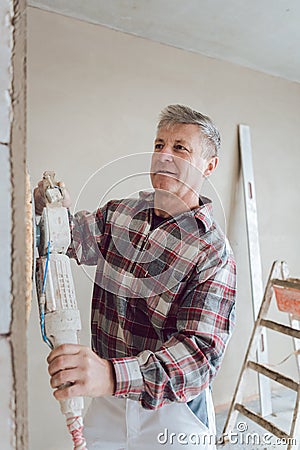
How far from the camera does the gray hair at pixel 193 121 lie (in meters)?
1.24

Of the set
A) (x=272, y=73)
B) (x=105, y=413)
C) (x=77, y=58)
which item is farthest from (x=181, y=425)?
(x=272, y=73)

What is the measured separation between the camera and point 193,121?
1.24 meters

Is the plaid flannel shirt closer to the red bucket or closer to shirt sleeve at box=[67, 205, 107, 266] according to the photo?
shirt sleeve at box=[67, 205, 107, 266]

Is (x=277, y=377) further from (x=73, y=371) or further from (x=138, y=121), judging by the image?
(x=73, y=371)

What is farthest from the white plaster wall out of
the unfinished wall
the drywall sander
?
the unfinished wall

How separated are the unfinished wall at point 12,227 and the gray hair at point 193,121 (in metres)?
0.85

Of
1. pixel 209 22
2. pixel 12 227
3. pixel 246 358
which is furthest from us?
pixel 246 358

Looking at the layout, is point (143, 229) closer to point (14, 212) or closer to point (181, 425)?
point (181, 425)

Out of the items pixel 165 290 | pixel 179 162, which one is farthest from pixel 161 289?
pixel 179 162

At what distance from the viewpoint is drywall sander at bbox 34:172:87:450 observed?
683 millimetres

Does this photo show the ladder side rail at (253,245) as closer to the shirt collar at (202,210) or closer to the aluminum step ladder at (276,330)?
the aluminum step ladder at (276,330)

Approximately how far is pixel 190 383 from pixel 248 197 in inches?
72.7

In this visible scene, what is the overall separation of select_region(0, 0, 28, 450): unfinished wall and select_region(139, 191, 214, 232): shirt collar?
777 millimetres

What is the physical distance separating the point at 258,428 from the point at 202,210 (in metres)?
1.74
